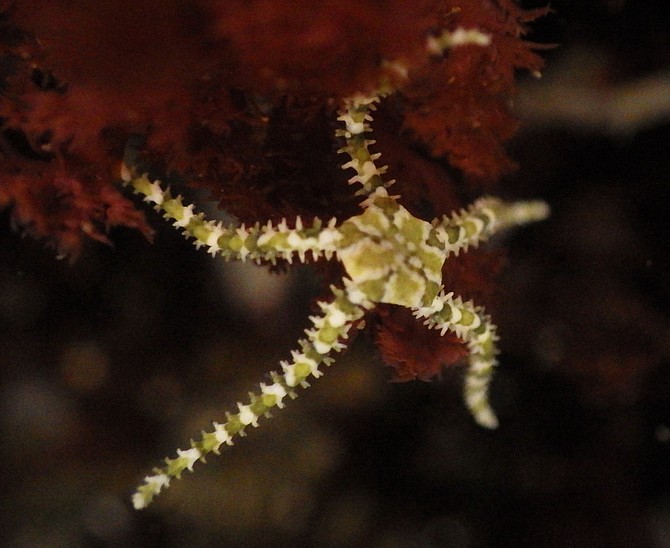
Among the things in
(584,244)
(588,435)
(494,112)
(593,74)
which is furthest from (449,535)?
(593,74)

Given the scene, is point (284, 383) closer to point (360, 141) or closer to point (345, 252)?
point (345, 252)

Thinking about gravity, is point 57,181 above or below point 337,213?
below

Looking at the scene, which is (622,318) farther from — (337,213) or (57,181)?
(57,181)

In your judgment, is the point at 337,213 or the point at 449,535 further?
the point at 449,535

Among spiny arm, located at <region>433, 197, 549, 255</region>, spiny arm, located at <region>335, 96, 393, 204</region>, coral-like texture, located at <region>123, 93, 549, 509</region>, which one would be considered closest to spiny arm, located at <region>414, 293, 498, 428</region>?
coral-like texture, located at <region>123, 93, 549, 509</region>

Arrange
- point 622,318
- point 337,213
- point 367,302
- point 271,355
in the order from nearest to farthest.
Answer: point 367,302 < point 337,213 < point 271,355 < point 622,318

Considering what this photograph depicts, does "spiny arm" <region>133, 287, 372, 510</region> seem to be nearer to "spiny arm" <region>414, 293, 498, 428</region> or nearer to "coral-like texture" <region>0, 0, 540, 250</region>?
"spiny arm" <region>414, 293, 498, 428</region>
